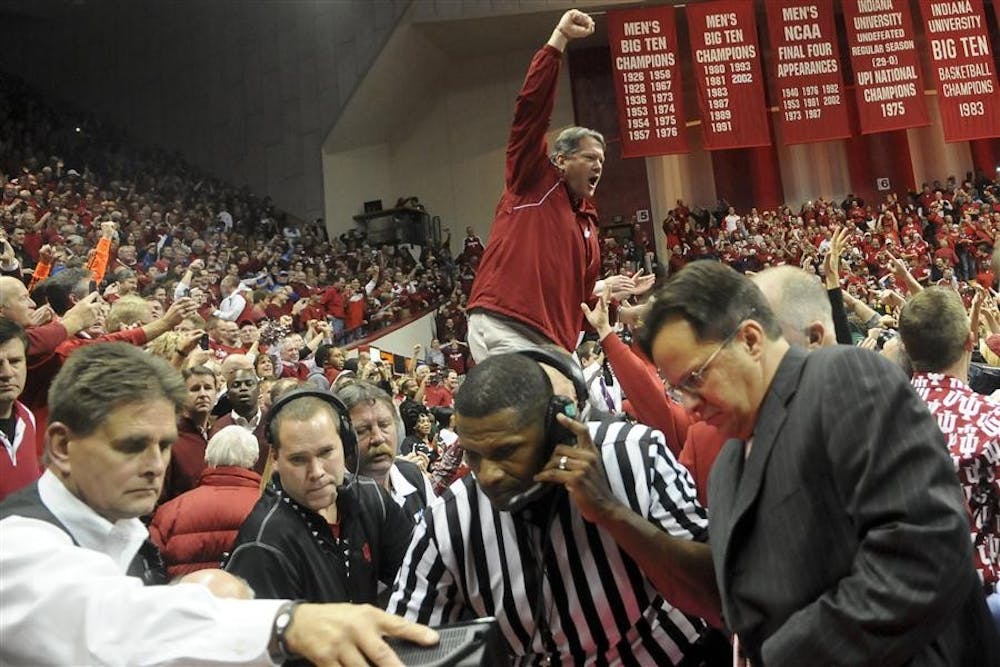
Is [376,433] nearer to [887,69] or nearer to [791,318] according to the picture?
[791,318]

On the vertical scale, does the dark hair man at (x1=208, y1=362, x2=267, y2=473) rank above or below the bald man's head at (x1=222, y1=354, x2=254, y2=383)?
below

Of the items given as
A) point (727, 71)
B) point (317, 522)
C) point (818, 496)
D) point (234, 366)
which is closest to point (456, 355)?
point (727, 71)

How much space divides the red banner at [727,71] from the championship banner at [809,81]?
18.6 inches

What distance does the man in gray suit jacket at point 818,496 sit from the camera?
1.32 m

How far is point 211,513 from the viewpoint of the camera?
9.95ft

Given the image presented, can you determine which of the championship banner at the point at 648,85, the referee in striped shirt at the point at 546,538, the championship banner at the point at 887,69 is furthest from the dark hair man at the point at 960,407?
the championship banner at the point at 887,69

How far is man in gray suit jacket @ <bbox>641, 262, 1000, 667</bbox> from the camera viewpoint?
132cm

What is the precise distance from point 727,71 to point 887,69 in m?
2.77

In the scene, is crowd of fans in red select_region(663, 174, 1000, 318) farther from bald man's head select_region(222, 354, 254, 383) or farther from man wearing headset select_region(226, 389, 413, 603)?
man wearing headset select_region(226, 389, 413, 603)

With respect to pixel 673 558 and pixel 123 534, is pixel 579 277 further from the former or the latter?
pixel 123 534

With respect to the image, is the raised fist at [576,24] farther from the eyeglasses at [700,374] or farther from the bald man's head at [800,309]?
the eyeglasses at [700,374]

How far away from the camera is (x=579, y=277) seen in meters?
3.73

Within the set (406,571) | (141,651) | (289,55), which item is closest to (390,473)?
(406,571)

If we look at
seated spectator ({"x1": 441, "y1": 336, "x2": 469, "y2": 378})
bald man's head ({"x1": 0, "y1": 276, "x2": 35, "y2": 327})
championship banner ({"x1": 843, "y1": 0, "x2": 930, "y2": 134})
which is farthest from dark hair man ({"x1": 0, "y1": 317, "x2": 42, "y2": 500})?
championship banner ({"x1": 843, "y1": 0, "x2": 930, "y2": 134})
